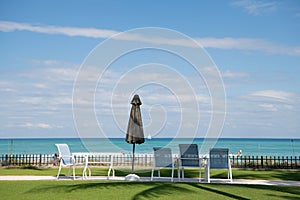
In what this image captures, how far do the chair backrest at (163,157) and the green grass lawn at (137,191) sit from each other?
4.56 feet

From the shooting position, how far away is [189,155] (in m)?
11.8

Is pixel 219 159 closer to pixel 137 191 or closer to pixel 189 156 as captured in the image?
pixel 189 156

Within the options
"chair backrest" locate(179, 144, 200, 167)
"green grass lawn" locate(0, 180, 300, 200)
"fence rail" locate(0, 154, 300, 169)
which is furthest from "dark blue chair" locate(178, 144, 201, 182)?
"fence rail" locate(0, 154, 300, 169)

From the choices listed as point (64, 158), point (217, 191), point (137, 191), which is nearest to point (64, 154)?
point (64, 158)

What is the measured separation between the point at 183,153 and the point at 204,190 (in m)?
2.64

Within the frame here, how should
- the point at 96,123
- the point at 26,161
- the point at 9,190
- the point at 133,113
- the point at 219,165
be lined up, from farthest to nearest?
the point at 26,161
the point at 96,123
the point at 133,113
the point at 219,165
the point at 9,190

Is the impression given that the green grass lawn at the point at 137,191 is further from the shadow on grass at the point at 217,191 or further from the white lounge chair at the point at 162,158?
the white lounge chair at the point at 162,158

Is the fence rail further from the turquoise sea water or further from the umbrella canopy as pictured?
the turquoise sea water

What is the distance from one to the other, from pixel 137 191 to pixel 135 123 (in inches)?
161

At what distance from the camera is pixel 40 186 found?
32.2 ft

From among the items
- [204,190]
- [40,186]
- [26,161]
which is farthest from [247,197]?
[26,161]

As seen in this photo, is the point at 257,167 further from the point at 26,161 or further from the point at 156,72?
the point at 26,161

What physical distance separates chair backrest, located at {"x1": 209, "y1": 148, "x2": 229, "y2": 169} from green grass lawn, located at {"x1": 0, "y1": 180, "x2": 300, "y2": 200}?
45.4 inches

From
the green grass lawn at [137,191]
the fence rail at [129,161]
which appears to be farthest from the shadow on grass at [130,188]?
the fence rail at [129,161]
